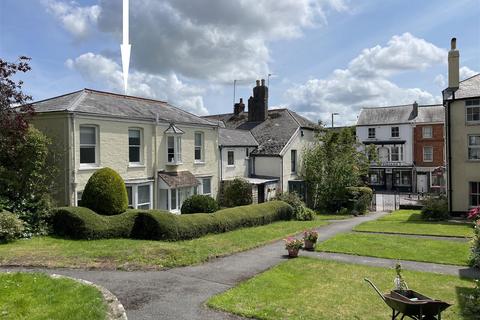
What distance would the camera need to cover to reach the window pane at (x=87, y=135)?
19750 millimetres

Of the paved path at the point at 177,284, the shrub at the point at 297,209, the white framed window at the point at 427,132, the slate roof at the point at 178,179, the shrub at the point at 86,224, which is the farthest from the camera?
the white framed window at the point at 427,132

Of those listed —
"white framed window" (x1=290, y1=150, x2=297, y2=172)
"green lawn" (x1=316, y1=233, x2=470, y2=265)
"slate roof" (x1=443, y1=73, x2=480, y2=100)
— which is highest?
"slate roof" (x1=443, y1=73, x2=480, y2=100)

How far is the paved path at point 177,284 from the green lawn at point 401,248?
12.4 feet

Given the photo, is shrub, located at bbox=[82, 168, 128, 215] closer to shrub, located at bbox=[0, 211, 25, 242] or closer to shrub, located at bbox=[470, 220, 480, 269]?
shrub, located at bbox=[0, 211, 25, 242]

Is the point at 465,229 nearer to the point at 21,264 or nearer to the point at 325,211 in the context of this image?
the point at 325,211

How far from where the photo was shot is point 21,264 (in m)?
11.4

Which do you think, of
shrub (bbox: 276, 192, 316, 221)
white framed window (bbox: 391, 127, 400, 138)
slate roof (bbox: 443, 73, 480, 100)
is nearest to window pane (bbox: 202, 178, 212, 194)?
shrub (bbox: 276, 192, 316, 221)

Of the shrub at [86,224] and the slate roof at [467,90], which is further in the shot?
the slate roof at [467,90]

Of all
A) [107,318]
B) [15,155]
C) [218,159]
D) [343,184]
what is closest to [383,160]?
[343,184]

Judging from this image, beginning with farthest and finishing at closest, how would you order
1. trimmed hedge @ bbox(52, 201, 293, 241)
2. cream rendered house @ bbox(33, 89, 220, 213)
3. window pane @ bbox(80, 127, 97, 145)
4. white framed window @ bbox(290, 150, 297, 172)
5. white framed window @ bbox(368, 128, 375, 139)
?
white framed window @ bbox(368, 128, 375, 139)
white framed window @ bbox(290, 150, 297, 172)
window pane @ bbox(80, 127, 97, 145)
cream rendered house @ bbox(33, 89, 220, 213)
trimmed hedge @ bbox(52, 201, 293, 241)

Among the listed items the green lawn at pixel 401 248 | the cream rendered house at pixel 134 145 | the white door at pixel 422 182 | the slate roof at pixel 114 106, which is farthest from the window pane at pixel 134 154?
the white door at pixel 422 182

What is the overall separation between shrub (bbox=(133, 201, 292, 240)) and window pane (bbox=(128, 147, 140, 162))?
5.72 meters

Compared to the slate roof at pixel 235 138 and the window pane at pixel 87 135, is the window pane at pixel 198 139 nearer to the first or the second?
the slate roof at pixel 235 138

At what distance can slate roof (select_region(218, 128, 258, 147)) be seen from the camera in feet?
105
